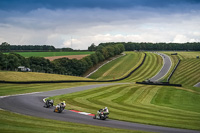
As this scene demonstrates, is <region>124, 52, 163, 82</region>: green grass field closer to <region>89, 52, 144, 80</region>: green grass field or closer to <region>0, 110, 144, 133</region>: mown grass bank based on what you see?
<region>89, 52, 144, 80</region>: green grass field

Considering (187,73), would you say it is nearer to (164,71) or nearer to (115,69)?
(164,71)

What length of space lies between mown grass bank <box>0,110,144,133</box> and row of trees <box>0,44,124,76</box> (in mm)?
73501

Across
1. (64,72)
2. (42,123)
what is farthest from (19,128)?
(64,72)

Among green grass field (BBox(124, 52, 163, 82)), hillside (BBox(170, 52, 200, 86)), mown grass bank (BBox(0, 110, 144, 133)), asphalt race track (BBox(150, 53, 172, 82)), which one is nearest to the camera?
mown grass bank (BBox(0, 110, 144, 133))

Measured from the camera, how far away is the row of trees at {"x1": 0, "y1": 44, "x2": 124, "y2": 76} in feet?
321

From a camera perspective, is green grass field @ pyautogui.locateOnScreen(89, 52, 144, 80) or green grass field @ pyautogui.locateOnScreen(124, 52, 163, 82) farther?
green grass field @ pyautogui.locateOnScreen(89, 52, 144, 80)

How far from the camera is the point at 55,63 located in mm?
118812

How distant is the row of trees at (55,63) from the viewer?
97875 millimetres

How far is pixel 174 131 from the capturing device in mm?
21484

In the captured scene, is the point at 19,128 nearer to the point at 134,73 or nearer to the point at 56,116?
the point at 56,116

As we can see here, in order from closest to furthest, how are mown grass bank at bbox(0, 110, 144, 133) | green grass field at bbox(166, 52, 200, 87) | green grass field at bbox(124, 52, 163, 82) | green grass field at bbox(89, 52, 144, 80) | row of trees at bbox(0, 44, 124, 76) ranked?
mown grass bank at bbox(0, 110, 144, 133) < green grass field at bbox(166, 52, 200, 87) < row of trees at bbox(0, 44, 124, 76) < green grass field at bbox(124, 52, 163, 82) < green grass field at bbox(89, 52, 144, 80)

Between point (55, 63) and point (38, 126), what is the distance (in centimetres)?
10102

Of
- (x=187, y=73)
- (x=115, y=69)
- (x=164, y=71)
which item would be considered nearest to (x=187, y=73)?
(x=187, y=73)

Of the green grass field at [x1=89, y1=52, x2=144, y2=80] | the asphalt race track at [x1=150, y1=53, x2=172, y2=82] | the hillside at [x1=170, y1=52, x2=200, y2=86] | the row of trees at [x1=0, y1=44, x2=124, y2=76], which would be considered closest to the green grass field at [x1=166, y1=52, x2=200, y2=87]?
the hillside at [x1=170, y1=52, x2=200, y2=86]
